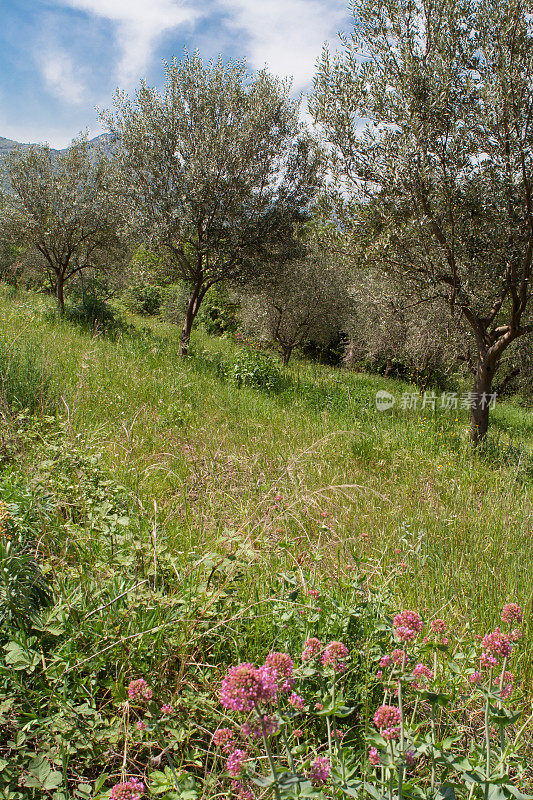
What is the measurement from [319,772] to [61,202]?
16245 mm

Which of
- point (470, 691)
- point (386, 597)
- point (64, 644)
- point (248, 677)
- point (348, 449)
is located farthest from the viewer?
point (348, 449)

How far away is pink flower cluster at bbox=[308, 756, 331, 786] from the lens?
4.41 ft

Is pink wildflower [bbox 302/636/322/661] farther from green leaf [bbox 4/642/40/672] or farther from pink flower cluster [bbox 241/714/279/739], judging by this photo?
green leaf [bbox 4/642/40/672]

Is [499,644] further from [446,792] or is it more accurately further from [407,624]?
[446,792]

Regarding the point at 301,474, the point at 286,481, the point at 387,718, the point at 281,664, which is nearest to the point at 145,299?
the point at 301,474

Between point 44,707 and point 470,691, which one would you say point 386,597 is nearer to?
point 470,691

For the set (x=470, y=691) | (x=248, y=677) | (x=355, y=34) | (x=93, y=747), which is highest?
(x=355, y=34)

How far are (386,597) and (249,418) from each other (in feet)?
15.7

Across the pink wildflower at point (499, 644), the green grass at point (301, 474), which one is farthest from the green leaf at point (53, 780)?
the pink wildflower at point (499, 644)

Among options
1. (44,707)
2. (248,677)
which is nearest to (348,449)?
(44,707)

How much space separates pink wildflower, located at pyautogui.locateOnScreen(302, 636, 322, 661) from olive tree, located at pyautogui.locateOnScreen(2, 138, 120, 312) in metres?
13.8

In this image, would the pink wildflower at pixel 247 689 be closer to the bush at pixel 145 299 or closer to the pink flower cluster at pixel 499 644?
the pink flower cluster at pixel 499 644

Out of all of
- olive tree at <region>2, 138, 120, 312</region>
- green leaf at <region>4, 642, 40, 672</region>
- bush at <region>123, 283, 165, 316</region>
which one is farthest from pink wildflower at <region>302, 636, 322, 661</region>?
bush at <region>123, 283, 165, 316</region>

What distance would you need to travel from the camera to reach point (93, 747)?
1744mm
